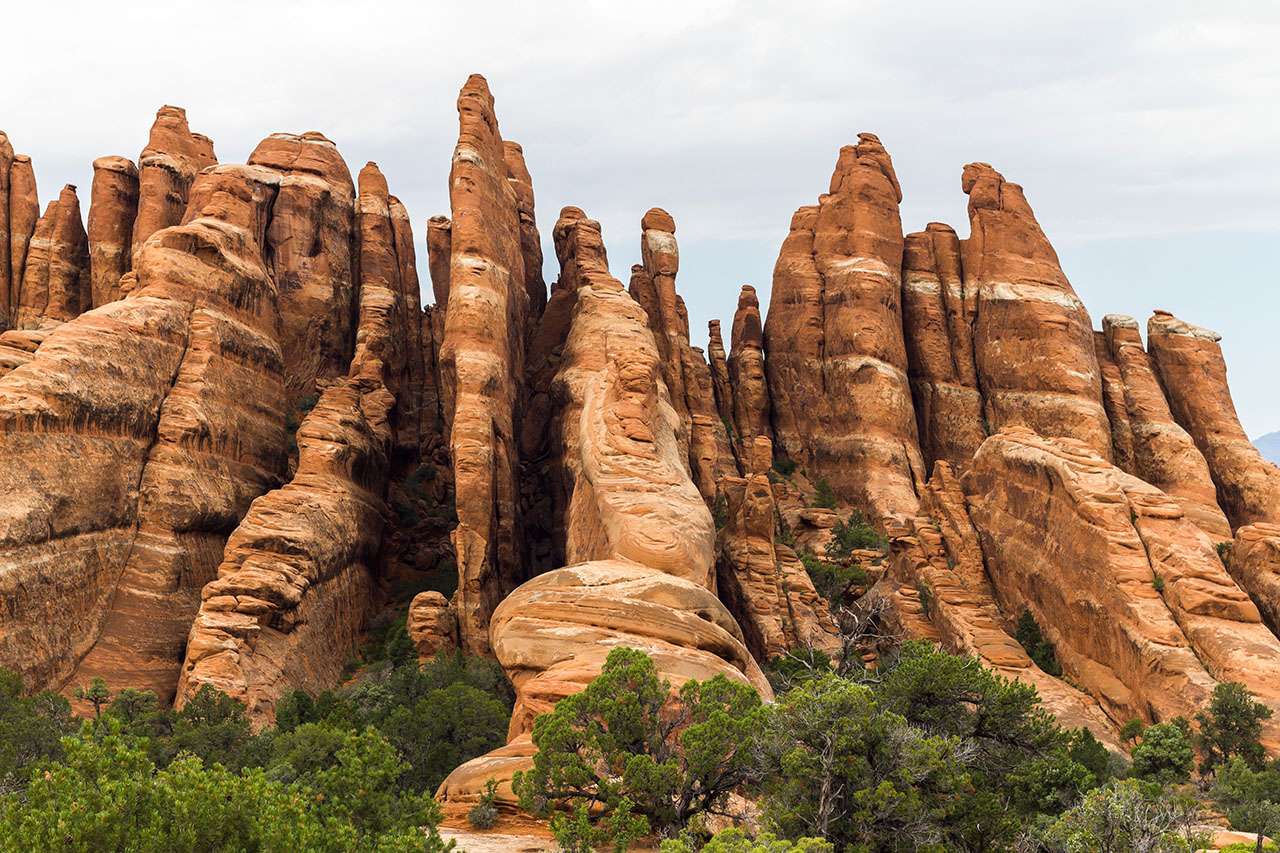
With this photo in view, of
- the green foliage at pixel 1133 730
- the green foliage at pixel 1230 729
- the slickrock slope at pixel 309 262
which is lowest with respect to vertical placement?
the green foliage at pixel 1133 730

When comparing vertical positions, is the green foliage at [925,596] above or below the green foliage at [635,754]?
above

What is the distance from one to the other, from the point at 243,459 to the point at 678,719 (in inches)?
1275

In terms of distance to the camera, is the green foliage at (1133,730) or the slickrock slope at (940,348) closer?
the green foliage at (1133,730)

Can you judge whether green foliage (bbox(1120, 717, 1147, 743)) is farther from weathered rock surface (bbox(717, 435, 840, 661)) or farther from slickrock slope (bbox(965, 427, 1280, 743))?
weathered rock surface (bbox(717, 435, 840, 661))

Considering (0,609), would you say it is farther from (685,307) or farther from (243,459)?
(685,307)

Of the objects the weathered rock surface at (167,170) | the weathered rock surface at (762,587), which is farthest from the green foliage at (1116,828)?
the weathered rock surface at (167,170)

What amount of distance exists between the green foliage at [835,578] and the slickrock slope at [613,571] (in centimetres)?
1120

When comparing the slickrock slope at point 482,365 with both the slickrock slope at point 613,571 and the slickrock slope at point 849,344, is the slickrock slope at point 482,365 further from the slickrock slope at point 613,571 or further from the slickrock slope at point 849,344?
the slickrock slope at point 849,344

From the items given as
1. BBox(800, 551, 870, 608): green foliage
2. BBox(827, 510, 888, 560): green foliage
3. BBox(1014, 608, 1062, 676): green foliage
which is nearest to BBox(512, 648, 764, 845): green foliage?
BBox(1014, 608, 1062, 676): green foliage

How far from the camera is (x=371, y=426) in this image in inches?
2140

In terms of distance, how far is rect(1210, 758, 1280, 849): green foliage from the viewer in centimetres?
2625

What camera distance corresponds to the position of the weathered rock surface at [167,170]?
65625 mm

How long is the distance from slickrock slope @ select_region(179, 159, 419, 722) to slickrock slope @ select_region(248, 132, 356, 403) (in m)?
3.66

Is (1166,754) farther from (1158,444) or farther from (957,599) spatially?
(1158,444)
